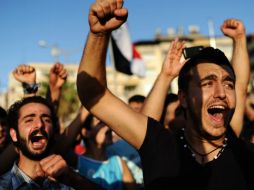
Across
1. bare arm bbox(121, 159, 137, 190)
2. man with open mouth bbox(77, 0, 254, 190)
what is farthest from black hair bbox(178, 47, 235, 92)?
bare arm bbox(121, 159, 137, 190)

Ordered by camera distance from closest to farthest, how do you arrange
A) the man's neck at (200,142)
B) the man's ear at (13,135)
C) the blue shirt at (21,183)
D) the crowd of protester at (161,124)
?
1. the crowd of protester at (161,124)
2. the man's neck at (200,142)
3. the blue shirt at (21,183)
4. the man's ear at (13,135)

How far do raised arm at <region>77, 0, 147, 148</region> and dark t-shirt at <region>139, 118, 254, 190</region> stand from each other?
9 centimetres

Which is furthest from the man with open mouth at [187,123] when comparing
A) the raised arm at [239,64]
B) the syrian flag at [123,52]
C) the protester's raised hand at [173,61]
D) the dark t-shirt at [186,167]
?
the syrian flag at [123,52]

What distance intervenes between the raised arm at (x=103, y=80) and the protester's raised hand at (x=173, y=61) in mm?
1069

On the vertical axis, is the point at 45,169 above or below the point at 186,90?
below

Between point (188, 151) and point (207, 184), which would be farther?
point (188, 151)

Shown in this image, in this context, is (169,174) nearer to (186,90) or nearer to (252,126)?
(186,90)

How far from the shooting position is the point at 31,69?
13.9 feet

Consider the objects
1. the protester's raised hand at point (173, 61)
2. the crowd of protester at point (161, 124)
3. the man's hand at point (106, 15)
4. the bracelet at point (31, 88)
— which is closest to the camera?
the man's hand at point (106, 15)

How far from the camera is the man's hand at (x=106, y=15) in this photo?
1877mm

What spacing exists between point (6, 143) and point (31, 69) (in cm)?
82

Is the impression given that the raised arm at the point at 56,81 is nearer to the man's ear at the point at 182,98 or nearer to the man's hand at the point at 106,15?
the man's ear at the point at 182,98

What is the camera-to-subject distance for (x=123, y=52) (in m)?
9.08

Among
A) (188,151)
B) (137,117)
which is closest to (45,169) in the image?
(137,117)
